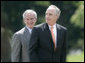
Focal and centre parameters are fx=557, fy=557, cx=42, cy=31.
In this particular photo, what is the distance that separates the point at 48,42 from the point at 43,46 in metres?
0.10

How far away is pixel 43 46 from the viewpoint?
8.77m

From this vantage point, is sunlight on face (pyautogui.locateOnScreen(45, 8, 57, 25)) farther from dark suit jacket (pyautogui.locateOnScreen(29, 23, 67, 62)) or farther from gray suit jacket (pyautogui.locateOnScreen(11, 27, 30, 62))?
gray suit jacket (pyautogui.locateOnScreen(11, 27, 30, 62))

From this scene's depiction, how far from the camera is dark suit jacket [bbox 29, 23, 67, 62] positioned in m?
8.66

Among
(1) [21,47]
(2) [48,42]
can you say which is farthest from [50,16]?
(1) [21,47]

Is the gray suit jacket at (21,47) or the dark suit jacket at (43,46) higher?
the dark suit jacket at (43,46)

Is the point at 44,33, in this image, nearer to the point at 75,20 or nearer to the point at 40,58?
the point at 40,58

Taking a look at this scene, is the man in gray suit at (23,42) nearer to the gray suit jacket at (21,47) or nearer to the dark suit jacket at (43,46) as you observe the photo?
the gray suit jacket at (21,47)

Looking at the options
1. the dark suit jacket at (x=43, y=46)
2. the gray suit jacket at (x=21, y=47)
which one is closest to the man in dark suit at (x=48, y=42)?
the dark suit jacket at (x=43, y=46)

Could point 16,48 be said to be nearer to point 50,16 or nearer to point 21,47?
point 21,47

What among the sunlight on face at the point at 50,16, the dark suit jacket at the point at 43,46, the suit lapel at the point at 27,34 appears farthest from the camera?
the suit lapel at the point at 27,34

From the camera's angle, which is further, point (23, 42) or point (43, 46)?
point (23, 42)

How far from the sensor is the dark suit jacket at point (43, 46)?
341 inches

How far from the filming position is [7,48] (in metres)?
20.8

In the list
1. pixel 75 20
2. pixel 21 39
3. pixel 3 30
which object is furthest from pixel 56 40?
pixel 75 20
